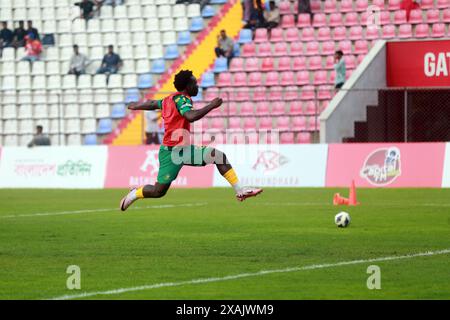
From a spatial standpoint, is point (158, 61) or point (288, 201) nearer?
point (288, 201)

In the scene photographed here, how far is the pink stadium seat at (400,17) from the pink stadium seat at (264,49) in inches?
170

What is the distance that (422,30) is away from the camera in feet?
119

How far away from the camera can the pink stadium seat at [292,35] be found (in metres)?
38.3

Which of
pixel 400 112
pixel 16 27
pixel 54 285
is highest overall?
pixel 16 27

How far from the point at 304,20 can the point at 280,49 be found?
1278 millimetres

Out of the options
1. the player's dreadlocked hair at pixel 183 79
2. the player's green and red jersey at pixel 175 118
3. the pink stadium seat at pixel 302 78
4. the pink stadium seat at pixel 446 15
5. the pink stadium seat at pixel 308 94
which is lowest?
the player's green and red jersey at pixel 175 118

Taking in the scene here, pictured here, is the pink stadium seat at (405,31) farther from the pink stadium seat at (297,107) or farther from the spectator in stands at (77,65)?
the spectator in stands at (77,65)

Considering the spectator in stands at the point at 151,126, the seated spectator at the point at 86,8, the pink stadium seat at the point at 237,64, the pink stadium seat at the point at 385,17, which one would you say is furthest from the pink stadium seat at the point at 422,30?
the seated spectator at the point at 86,8

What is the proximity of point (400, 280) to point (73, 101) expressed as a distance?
1172 inches

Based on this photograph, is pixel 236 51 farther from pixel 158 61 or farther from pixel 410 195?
pixel 410 195

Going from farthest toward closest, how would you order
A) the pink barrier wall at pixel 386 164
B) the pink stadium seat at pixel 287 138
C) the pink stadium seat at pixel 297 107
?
the pink stadium seat at pixel 297 107
the pink stadium seat at pixel 287 138
the pink barrier wall at pixel 386 164

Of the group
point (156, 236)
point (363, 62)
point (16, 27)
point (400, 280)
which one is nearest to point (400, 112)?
point (363, 62)

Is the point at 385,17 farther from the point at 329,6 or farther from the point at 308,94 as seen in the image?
the point at 308,94

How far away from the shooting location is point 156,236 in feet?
56.3
